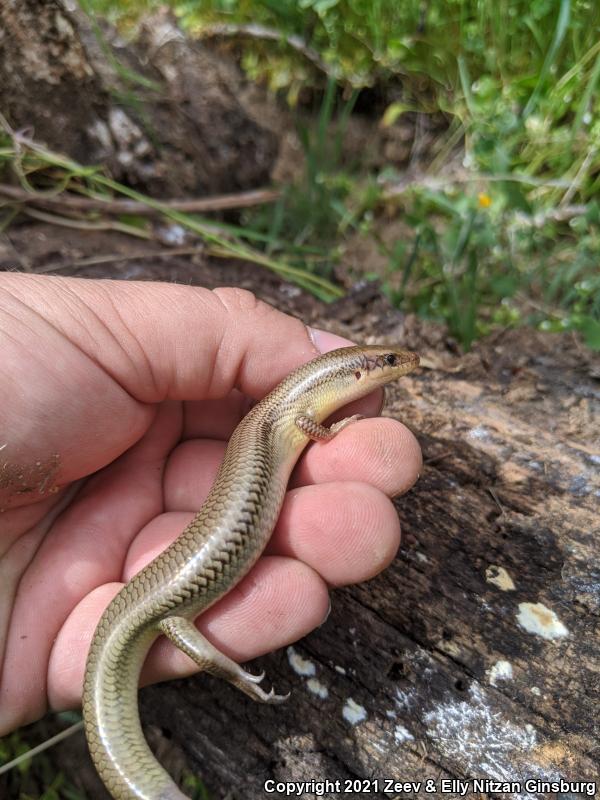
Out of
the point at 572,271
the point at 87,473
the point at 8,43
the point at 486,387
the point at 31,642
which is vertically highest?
the point at 8,43

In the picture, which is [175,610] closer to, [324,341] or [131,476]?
[131,476]

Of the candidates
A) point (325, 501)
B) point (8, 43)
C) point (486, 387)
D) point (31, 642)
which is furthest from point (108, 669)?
point (8, 43)

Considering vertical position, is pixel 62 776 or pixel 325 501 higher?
pixel 325 501

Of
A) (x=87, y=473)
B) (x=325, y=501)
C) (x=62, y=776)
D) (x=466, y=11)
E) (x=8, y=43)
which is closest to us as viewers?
(x=325, y=501)

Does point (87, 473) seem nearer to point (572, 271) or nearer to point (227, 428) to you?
point (227, 428)

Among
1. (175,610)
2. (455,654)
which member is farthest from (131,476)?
(455,654)

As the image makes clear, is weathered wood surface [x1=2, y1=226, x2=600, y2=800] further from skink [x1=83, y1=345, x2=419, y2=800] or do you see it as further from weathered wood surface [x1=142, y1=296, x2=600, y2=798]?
skink [x1=83, y1=345, x2=419, y2=800]

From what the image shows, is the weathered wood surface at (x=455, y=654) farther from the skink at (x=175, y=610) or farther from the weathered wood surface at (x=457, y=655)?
the skink at (x=175, y=610)
